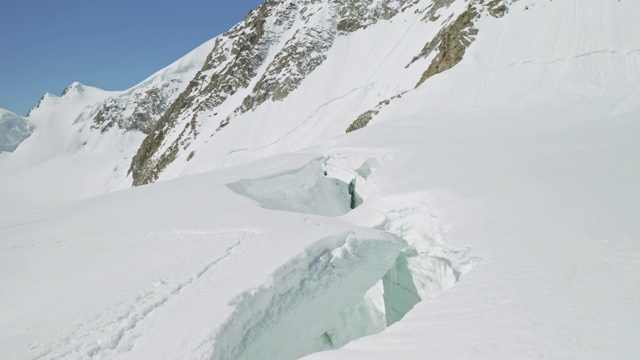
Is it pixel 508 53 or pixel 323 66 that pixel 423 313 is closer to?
pixel 508 53

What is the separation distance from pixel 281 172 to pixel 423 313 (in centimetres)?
940

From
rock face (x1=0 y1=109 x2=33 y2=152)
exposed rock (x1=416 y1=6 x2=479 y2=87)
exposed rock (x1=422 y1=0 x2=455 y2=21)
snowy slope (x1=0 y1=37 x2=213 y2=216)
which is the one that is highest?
rock face (x1=0 y1=109 x2=33 y2=152)

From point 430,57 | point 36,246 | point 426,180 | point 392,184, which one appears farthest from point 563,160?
point 430,57

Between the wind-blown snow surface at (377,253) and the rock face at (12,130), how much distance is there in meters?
115

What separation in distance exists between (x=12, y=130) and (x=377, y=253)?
128m

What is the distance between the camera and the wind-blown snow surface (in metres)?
3.85

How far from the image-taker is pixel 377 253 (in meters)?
7.27

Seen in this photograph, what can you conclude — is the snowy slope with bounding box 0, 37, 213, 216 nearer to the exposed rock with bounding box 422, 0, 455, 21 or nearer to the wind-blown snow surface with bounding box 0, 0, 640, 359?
the exposed rock with bounding box 422, 0, 455, 21

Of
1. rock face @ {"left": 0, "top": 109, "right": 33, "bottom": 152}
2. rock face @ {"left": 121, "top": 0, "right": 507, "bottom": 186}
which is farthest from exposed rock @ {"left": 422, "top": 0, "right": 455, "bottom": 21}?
rock face @ {"left": 0, "top": 109, "right": 33, "bottom": 152}

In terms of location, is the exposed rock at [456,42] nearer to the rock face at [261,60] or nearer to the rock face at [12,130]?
the rock face at [261,60]

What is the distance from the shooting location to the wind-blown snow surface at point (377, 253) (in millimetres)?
3848

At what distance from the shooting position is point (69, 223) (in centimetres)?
1001

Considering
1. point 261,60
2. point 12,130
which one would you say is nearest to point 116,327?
point 261,60

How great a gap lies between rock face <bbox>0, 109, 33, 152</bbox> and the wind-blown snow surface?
377 ft
